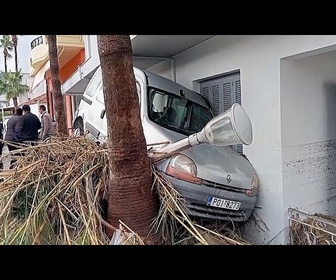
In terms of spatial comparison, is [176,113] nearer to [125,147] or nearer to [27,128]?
[125,147]

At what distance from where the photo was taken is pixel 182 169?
159 inches

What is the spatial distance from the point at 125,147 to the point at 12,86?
31604 mm

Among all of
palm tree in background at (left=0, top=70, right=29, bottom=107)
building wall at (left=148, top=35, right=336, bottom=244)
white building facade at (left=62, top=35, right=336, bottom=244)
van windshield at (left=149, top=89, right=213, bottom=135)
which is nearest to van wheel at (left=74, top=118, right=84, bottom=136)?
van windshield at (left=149, top=89, right=213, bottom=135)

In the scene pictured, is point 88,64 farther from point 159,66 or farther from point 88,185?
point 88,185

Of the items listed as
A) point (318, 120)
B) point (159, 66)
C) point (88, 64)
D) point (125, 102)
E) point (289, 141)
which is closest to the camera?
point (125, 102)

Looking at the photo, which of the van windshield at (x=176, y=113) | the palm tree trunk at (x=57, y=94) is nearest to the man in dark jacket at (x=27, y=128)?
the palm tree trunk at (x=57, y=94)

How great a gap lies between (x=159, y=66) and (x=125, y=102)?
180 inches

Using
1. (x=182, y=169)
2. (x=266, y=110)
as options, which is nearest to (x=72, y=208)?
(x=182, y=169)

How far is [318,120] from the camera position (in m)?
5.07

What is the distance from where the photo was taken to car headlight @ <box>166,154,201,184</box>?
3990 millimetres

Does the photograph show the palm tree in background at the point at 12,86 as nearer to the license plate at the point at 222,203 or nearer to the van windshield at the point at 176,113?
the van windshield at the point at 176,113

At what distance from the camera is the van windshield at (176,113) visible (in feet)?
17.0

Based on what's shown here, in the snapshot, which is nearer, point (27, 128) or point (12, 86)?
point (27, 128)
